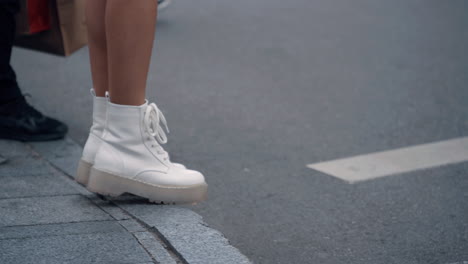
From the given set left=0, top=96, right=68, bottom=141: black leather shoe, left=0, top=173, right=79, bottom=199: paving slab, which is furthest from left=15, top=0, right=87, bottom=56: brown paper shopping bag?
left=0, top=173, right=79, bottom=199: paving slab

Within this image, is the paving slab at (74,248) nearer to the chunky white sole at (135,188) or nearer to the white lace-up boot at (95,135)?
the chunky white sole at (135,188)

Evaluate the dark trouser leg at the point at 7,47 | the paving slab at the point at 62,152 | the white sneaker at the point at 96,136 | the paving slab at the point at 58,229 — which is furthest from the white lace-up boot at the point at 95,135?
the dark trouser leg at the point at 7,47

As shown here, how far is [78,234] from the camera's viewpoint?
2.33 meters

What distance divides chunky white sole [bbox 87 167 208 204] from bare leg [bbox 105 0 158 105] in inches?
10.3

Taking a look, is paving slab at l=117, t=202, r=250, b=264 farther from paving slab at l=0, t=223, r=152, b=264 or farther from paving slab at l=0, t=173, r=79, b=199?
paving slab at l=0, t=173, r=79, b=199

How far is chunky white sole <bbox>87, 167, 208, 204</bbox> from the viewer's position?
2.59m

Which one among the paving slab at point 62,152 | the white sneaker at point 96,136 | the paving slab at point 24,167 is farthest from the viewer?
the paving slab at point 62,152

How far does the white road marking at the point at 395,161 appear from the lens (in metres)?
3.47

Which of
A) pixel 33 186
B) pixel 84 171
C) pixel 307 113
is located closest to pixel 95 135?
pixel 84 171

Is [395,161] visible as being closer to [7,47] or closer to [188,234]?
[188,234]

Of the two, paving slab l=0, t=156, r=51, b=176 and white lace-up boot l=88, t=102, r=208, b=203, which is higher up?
white lace-up boot l=88, t=102, r=208, b=203

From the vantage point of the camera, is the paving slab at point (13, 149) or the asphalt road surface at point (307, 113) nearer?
the asphalt road surface at point (307, 113)

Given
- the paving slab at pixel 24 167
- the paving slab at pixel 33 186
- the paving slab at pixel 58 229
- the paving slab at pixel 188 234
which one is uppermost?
the paving slab at pixel 58 229

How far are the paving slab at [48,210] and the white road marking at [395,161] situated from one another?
1.22m
